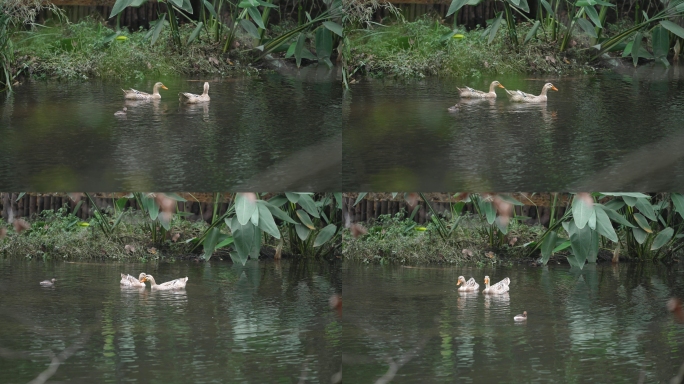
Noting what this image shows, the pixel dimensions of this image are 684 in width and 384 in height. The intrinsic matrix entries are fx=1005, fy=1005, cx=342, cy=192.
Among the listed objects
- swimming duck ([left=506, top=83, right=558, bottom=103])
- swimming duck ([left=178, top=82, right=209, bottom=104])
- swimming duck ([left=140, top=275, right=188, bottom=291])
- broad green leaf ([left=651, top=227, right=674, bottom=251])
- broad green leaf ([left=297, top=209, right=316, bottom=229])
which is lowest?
swimming duck ([left=140, top=275, right=188, bottom=291])

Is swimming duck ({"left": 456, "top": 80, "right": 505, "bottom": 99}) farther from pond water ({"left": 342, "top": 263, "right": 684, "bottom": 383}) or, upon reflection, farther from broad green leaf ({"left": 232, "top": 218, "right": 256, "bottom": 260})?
broad green leaf ({"left": 232, "top": 218, "right": 256, "bottom": 260})

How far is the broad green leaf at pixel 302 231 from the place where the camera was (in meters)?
4.12

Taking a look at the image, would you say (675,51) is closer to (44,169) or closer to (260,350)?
(260,350)

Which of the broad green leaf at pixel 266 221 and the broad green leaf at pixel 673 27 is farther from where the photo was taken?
the broad green leaf at pixel 266 221

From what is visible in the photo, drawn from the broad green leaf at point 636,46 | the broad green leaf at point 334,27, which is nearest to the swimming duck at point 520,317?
the broad green leaf at point 636,46

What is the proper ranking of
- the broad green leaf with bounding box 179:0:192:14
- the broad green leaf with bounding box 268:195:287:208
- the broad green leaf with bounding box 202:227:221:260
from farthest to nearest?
the broad green leaf with bounding box 202:227:221:260 < the broad green leaf with bounding box 268:195:287:208 < the broad green leaf with bounding box 179:0:192:14

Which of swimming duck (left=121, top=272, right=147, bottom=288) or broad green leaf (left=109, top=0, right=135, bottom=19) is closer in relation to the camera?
broad green leaf (left=109, top=0, right=135, bottom=19)

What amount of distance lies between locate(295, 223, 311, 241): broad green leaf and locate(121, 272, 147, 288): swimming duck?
652 millimetres

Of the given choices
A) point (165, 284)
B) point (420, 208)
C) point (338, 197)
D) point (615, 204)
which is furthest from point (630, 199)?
point (165, 284)

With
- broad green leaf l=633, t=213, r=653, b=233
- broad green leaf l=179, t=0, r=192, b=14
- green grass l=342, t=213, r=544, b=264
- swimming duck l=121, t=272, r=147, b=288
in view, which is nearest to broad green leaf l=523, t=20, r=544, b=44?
green grass l=342, t=213, r=544, b=264

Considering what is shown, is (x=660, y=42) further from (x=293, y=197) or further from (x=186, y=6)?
(x=186, y=6)

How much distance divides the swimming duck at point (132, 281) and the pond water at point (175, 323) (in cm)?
2

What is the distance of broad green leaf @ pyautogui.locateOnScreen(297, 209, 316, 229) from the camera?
13.5 feet

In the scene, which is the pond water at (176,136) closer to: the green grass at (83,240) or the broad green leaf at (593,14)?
the green grass at (83,240)
